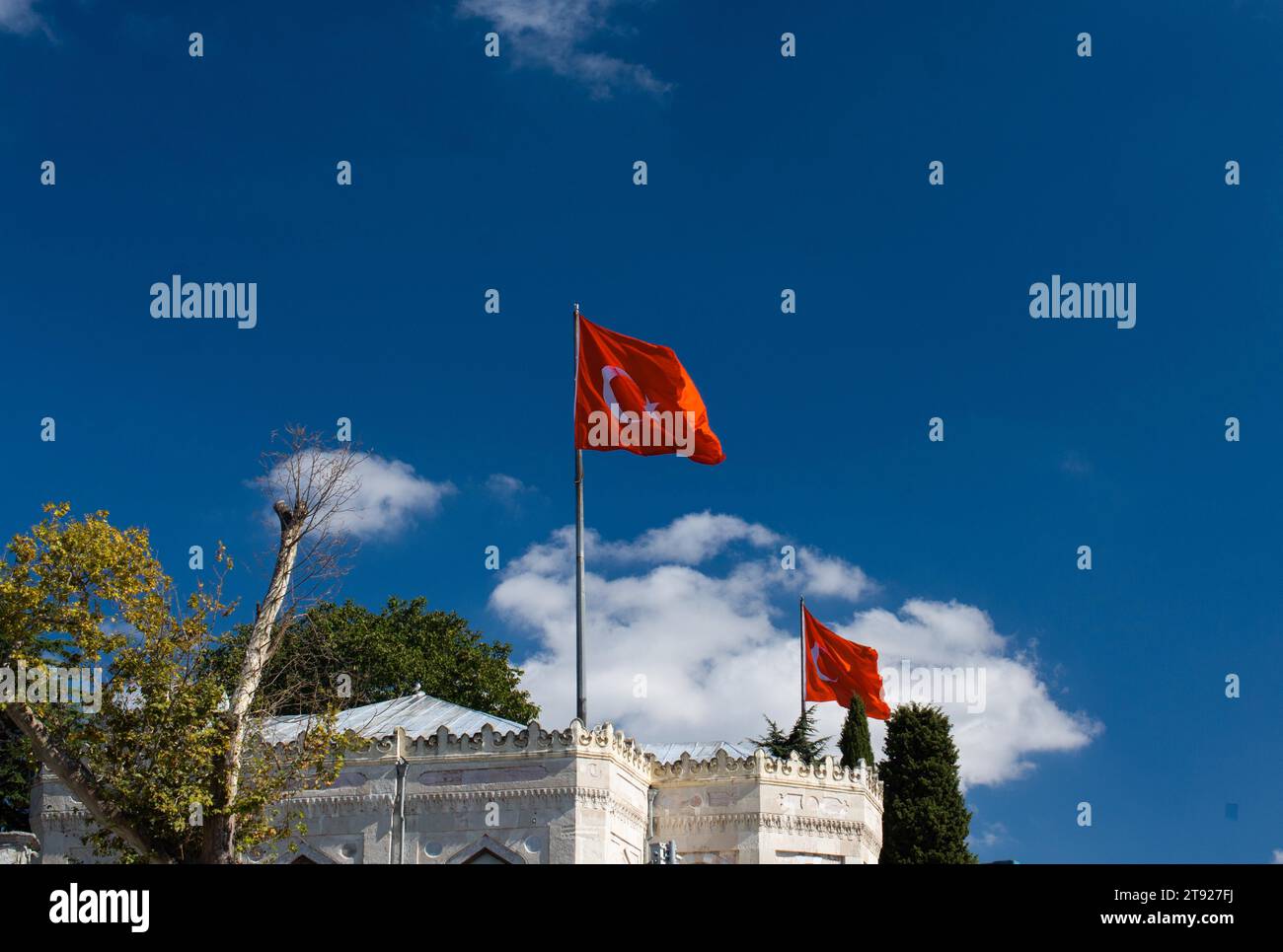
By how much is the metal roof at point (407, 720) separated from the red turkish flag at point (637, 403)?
11.0 meters

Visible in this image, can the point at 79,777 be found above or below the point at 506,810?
above

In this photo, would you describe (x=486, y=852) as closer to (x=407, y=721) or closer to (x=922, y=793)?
(x=407, y=721)

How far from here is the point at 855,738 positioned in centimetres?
4200

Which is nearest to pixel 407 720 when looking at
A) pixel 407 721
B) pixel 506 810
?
pixel 407 721

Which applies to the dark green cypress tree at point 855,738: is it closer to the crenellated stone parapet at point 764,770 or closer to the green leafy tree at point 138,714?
the crenellated stone parapet at point 764,770

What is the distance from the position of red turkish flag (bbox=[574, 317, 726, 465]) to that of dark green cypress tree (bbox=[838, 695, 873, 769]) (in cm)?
1613

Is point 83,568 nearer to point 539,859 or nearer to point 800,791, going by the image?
point 539,859

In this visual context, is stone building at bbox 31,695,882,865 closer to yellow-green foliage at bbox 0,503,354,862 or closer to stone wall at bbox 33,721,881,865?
stone wall at bbox 33,721,881,865

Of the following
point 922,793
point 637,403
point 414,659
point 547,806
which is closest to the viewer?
point 637,403

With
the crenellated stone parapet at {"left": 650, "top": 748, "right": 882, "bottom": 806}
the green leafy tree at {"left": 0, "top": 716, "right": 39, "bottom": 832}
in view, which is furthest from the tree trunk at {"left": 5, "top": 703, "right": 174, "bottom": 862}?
the green leafy tree at {"left": 0, "top": 716, "right": 39, "bottom": 832}

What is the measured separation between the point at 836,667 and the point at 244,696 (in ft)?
75.6

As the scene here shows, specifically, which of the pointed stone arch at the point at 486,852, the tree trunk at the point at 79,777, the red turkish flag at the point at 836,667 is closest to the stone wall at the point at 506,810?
the pointed stone arch at the point at 486,852
